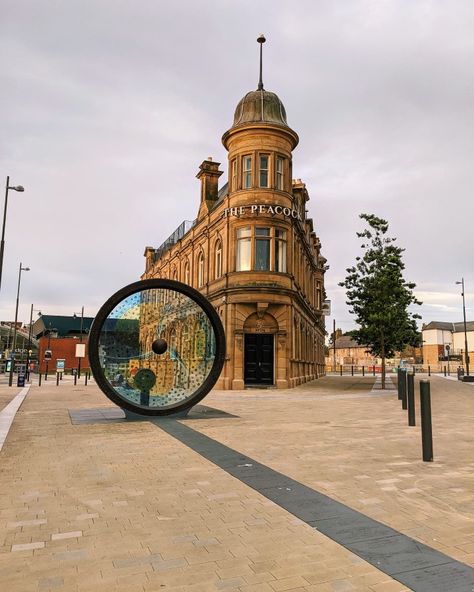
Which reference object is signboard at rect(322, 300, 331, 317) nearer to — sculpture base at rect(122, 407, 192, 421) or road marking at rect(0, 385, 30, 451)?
road marking at rect(0, 385, 30, 451)

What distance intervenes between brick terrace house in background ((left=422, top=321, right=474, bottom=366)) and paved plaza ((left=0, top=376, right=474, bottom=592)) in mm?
115283

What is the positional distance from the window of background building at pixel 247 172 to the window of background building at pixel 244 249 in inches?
99.5

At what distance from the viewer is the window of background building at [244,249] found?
2777 cm

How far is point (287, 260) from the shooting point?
28.5m

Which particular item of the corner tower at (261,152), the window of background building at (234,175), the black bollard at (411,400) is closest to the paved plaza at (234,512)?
the black bollard at (411,400)

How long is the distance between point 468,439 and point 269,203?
19.2m

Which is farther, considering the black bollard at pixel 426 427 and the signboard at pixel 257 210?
the signboard at pixel 257 210

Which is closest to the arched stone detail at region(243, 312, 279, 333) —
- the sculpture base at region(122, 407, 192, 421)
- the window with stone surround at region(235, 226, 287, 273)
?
the window with stone surround at region(235, 226, 287, 273)

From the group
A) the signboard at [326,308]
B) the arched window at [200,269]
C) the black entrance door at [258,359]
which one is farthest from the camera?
the signboard at [326,308]

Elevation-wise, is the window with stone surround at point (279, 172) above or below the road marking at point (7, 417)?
above

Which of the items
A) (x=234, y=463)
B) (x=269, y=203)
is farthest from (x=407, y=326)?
(x=234, y=463)

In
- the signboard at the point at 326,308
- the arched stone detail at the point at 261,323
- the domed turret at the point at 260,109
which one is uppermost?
the domed turret at the point at 260,109

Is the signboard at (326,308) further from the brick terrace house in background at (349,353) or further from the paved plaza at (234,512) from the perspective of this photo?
the brick terrace house in background at (349,353)

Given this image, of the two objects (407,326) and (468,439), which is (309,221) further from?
(468,439)
